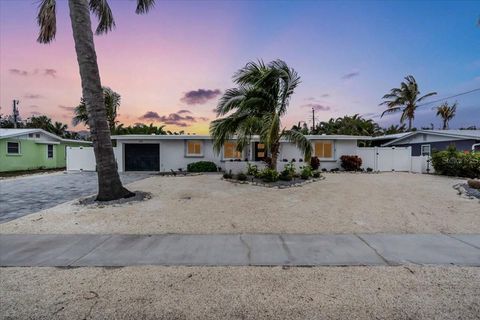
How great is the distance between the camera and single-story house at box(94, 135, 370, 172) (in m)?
18.6

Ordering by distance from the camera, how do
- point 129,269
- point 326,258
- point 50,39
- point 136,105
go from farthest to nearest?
point 136,105 → point 50,39 → point 326,258 → point 129,269

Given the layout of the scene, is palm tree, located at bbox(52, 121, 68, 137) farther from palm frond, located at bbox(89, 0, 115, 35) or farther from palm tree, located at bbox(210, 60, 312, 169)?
palm tree, located at bbox(210, 60, 312, 169)

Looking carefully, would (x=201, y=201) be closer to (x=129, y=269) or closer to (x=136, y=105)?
(x=129, y=269)

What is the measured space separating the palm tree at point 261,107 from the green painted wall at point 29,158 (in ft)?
57.5

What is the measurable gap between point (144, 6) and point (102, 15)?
2.26m

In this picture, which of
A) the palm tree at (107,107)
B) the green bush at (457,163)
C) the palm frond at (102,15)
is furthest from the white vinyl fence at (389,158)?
the palm tree at (107,107)

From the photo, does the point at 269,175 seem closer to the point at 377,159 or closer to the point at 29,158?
the point at 377,159

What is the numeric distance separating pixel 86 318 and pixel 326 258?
3.14m

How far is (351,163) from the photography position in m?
18.5

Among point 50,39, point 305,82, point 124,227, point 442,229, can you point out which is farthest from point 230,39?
point 442,229

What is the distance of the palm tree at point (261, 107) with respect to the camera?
11406 mm

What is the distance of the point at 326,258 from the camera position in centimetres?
387

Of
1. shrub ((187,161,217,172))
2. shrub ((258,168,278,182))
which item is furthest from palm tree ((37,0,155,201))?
shrub ((187,161,217,172))

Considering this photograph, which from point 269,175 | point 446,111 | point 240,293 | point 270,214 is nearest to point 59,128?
point 269,175
